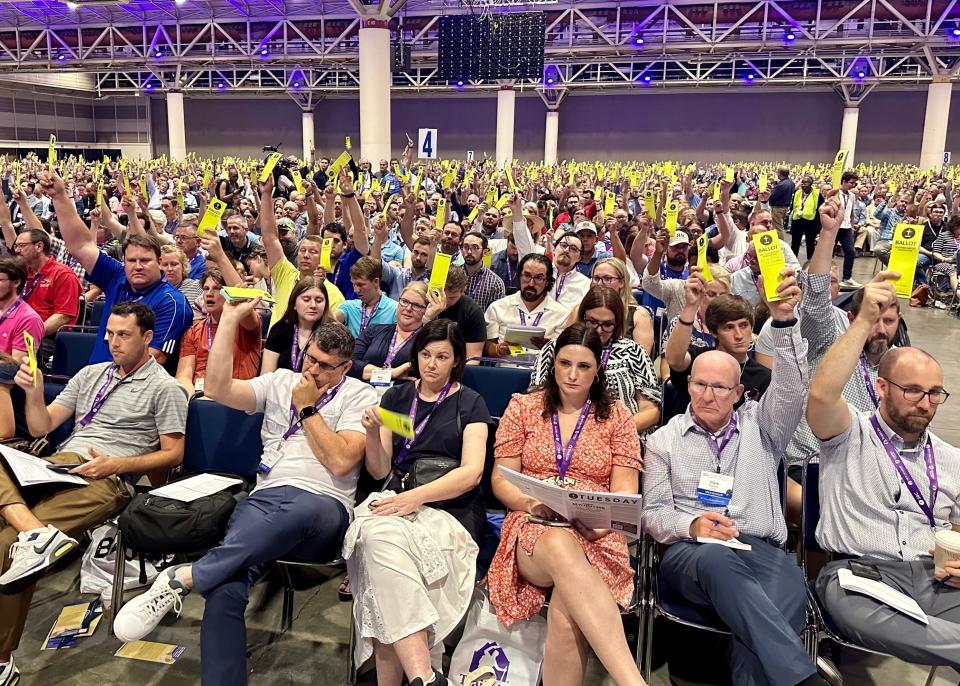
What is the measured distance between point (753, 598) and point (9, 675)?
9.30 feet

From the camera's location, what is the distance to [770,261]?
2.83 m

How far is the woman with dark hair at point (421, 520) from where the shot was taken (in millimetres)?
2721

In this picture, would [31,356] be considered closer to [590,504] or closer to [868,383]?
[590,504]

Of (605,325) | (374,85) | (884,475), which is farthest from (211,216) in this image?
(374,85)

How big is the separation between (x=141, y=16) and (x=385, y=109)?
13.2m

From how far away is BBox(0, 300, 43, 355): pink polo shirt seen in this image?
414 cm

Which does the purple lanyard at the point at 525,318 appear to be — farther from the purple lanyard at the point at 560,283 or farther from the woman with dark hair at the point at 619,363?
the woman with dark hair at the point at 619,363

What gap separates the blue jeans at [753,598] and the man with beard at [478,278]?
3.29 metres

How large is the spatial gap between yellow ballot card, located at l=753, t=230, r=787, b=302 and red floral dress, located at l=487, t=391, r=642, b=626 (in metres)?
0.78

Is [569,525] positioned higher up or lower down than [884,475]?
lower down

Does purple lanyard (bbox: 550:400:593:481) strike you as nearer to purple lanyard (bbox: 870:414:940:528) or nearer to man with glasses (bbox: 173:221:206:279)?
purple lanyard (bbox: 870:414:940:528)

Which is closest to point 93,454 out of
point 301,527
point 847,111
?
point 301,527

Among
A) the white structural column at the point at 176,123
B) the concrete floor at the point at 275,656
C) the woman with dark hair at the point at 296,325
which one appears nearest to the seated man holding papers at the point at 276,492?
the concrete floor at the point at 275,656

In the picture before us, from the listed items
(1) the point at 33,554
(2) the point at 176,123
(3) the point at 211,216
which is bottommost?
(1) the point at 33,554
